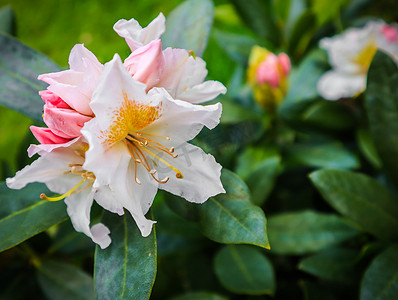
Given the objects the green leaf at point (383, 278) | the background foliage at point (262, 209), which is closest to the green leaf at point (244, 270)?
the background foliage at point (262, 209)

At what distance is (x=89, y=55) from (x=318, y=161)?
99 cm

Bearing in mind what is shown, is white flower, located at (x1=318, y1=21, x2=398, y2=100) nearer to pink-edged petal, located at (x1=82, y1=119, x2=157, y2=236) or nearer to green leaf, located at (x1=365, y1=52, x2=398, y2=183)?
green leaf, located at (x1=365, y1=52, x2=398, y2=183)

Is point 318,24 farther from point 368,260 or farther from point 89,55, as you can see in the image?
point 89,55

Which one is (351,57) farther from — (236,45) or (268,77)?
(236,45)

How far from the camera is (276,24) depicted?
1977 mm

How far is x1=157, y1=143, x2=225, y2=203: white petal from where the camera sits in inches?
29.1

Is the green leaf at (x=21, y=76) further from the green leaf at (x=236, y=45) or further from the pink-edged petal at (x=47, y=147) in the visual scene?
the green leaf at (x=236, y=45)

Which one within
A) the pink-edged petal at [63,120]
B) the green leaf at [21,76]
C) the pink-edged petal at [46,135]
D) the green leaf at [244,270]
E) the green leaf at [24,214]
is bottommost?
the green leaf at [244,270]

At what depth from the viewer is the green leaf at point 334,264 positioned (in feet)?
3.62

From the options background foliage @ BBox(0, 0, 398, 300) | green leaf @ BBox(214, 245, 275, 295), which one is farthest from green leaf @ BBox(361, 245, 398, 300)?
green leaf @ BBox(214, 245, 275, 295)

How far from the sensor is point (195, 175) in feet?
2.47

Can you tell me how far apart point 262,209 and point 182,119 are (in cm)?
70

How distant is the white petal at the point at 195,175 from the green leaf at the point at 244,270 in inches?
18.4

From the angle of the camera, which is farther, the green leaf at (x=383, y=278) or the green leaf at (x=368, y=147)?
the green leaf at (x=368, y=147)
